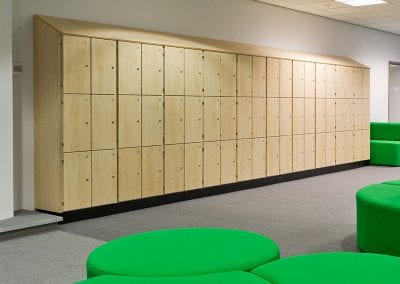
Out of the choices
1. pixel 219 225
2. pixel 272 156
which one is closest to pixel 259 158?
pixel 272 156

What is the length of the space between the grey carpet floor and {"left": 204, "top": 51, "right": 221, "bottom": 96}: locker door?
1670 millimetres

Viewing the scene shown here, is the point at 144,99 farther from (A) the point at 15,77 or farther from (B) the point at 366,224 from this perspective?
(B) the point at 366,224

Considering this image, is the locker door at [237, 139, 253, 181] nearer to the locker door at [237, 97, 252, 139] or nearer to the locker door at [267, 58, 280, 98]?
the locker door at [237, 97, 252, 139]

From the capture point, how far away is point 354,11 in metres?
11.3

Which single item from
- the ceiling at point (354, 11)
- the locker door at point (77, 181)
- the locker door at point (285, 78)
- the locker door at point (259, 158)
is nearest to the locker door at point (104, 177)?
the locker door at point (77, 181)

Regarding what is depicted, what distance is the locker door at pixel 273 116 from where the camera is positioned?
963cm

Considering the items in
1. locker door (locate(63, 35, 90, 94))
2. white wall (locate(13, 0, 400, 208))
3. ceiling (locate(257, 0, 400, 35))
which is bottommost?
locker door (locate(63, 35, 90, 94))

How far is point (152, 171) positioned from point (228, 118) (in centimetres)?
184

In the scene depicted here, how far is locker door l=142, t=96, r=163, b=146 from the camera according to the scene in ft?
24.6

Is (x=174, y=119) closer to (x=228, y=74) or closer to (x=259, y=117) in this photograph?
(x=228, y=74)

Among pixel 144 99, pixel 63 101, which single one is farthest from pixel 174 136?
pixel 63 101

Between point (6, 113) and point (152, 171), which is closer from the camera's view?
point (6, 113)

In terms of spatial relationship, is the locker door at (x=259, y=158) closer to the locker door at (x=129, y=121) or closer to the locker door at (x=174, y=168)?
the locker door at (x=174, y=168)

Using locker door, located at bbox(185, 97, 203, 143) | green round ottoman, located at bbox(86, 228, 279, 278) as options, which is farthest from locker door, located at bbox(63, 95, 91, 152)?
green round ottoman, located at bbox(86, 228, 279, 278)
